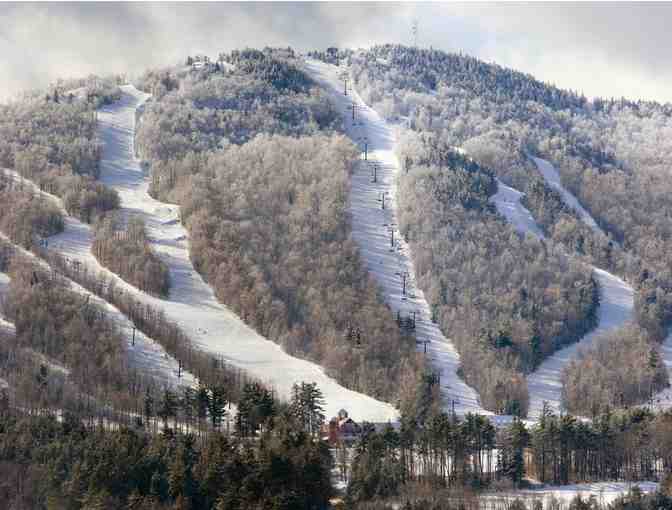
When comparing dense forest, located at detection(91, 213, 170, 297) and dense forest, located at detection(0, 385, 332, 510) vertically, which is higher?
dense forest, located at detection(91, 213, 170, 297)

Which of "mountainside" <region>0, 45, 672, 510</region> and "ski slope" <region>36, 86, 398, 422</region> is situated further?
"ski slope" <region>36, 86, 398, 422</region>

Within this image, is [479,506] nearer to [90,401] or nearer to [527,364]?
[90,401]

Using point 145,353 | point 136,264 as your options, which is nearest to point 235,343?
point 145,353

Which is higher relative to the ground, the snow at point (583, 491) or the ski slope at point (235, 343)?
the ski slope at point (235, 343)

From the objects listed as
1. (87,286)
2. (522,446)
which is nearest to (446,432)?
(522,446)

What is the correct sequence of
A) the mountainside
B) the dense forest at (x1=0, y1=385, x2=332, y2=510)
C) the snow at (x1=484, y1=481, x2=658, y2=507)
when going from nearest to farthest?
the dense forest at (x1=0, y1=385, x2=332, y2=510), the mountainside, the snow at (x1=484, y1=481, x2=658, y2=507)

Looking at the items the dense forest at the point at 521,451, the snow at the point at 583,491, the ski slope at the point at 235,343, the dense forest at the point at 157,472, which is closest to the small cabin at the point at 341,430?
the dense forest at the point at 521,451

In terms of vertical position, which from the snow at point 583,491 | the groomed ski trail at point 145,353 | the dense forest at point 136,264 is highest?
the dense forest at point 136,264

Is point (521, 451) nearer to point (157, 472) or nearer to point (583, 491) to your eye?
point (583, 491)

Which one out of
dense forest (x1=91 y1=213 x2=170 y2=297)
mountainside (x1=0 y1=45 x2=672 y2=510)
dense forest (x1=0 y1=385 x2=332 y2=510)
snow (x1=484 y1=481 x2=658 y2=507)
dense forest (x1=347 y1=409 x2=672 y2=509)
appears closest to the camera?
dense forest (x1=0 y1=385 x2=332 y2=510)

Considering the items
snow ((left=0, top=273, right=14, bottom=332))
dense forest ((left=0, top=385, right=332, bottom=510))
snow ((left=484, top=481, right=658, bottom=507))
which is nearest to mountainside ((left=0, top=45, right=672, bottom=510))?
dense forest ((left=0, top=385, right=332, bottom=510))

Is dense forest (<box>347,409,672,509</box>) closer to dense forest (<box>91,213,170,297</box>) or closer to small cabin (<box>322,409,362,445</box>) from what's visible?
small cabin (<box>322,409,362,445</box>)

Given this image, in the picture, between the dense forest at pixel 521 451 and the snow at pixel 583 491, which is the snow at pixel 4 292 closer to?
the dense forest at pixel 521 451
